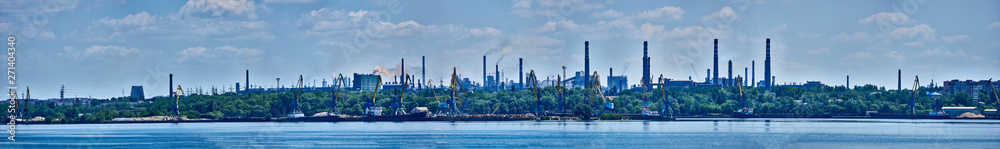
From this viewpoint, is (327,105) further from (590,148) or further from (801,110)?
(590,148)

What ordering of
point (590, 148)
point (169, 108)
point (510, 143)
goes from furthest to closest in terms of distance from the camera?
point (169, 108) → point (510, 143) → point (590, 148)

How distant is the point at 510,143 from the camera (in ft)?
295

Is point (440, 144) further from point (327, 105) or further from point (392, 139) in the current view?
point (327, 105)

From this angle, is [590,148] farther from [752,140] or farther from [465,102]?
[465,102]

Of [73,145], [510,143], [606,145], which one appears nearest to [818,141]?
[606,145]

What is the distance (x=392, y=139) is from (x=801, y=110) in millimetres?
113172

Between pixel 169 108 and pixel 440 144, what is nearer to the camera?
pixel 440 144

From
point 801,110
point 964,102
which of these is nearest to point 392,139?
point 801,110

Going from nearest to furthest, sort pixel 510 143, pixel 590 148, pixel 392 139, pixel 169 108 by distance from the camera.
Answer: pixel 590 148 → pixel 510 143 → pixel 392 139 → pixel 169 108

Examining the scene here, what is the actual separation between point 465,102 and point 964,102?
80266 mm

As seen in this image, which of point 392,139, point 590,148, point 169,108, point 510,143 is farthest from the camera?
point 169,108

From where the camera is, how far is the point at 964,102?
193m

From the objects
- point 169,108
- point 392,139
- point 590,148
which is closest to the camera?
point 590,148

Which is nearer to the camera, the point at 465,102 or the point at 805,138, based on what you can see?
the point at 805,138
